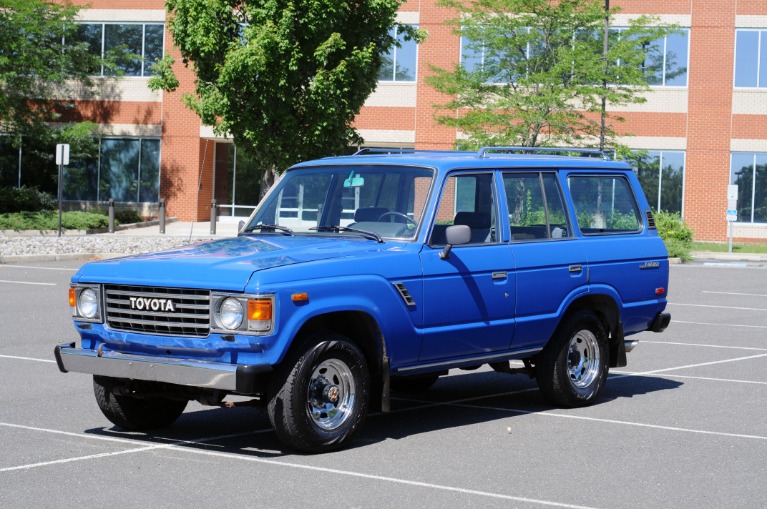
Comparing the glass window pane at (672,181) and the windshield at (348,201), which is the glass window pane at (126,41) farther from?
the windshield at (348,201)

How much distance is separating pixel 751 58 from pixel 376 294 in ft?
Result: 124

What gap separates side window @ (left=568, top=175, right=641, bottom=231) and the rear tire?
3679mm

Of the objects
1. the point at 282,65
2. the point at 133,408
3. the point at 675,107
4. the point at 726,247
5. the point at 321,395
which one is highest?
the point at 675,107

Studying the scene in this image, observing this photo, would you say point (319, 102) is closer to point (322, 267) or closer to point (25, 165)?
point (25, 165)

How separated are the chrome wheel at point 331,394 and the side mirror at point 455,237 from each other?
1188 millimetres

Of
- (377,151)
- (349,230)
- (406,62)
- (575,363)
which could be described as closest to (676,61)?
(406,62)

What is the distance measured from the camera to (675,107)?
4259cm

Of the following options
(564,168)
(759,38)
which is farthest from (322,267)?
(759,38)

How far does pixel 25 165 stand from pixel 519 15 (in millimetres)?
20463

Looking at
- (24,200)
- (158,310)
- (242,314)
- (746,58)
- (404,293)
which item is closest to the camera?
(242,314)

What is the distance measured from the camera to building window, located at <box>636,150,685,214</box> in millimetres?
42875

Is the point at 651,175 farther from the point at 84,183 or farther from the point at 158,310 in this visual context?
the point at 158,310

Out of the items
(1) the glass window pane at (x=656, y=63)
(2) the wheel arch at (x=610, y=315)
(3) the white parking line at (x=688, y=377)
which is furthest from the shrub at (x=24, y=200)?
(2) the wheel arch at (x=610, y=315)

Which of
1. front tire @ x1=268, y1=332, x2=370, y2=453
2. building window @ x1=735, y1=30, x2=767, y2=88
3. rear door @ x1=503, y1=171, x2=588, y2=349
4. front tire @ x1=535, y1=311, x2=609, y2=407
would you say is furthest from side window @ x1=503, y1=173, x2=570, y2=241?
building window @ x1=735, y1=30, x2=767, y2=88
